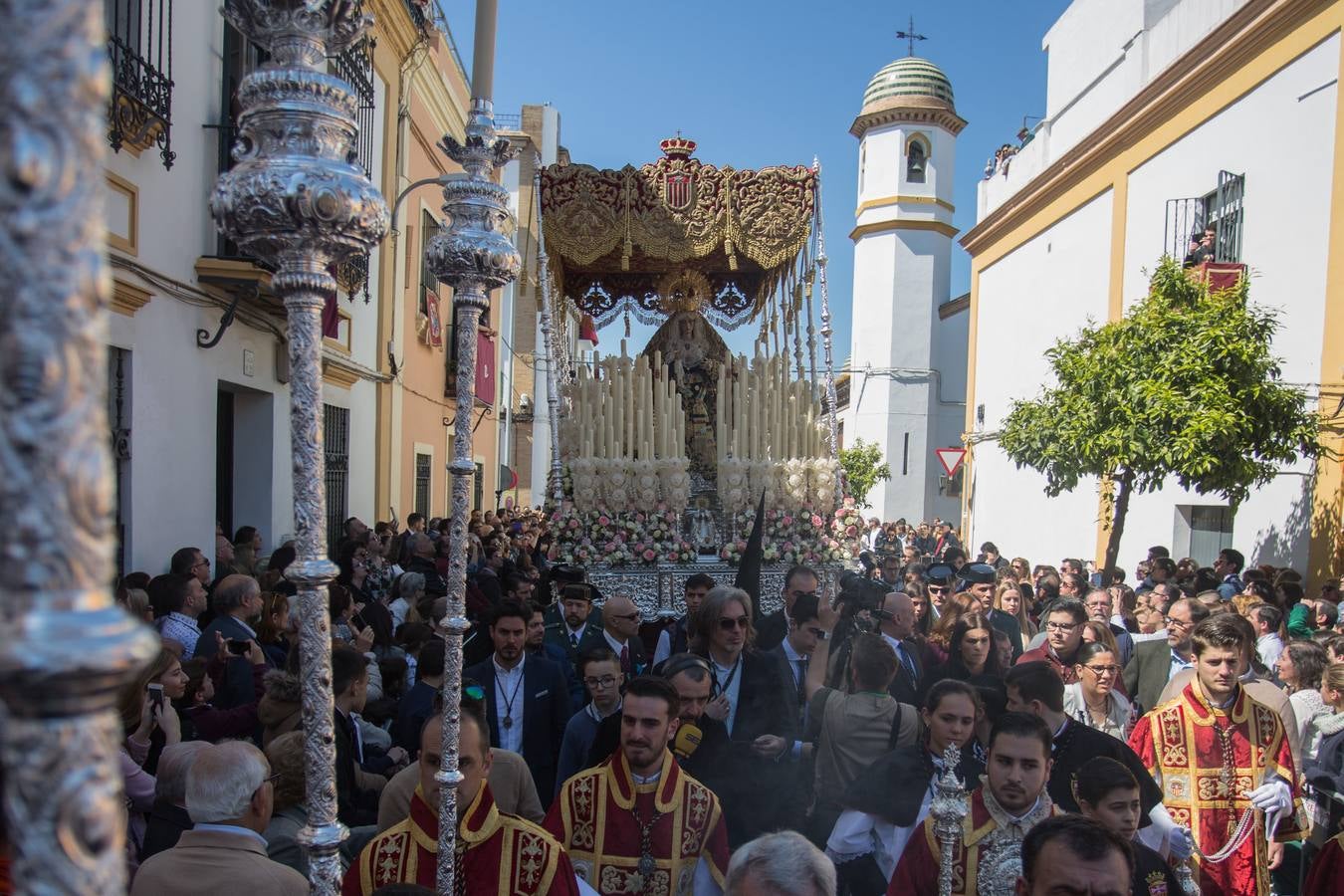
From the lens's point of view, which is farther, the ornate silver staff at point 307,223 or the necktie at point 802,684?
the necktie at point 802,684

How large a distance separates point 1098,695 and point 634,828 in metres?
2.21

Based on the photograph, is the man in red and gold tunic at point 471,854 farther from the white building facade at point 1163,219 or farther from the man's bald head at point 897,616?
the white building facade at point 1163,219

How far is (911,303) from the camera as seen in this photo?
25953 mm

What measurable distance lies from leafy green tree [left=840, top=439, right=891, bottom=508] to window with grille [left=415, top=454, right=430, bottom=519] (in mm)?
11942

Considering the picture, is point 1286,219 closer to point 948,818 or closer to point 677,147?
point 677,147

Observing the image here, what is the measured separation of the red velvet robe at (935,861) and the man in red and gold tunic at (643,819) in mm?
575

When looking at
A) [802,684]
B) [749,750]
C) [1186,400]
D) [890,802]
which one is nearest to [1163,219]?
[1186,400]

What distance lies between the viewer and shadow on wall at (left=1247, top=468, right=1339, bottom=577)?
32.1 ft

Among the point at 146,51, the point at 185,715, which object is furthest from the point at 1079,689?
the point at 146,51

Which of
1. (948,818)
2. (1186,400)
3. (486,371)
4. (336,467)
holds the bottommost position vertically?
(948,818)

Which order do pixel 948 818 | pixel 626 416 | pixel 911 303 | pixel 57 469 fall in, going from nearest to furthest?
1. pixel 57 469
2. pixel 948 818
3. pixel 626 416
4. pixel 911 303

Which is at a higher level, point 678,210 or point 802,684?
point 678,210

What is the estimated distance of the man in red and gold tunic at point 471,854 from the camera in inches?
98.4

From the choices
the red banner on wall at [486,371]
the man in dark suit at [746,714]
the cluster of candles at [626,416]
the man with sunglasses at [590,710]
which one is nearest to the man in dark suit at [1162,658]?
the man in dark suit at [746,714]
